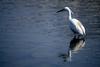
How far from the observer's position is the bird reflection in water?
1446cm

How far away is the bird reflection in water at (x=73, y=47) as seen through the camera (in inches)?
569

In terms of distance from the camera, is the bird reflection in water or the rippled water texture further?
the bird reflection in water

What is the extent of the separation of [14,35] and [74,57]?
3876 millimetres

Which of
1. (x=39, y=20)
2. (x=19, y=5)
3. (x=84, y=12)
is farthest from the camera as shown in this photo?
(x=19, y=5)

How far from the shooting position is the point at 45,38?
16.8 m

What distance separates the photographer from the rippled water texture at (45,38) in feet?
46.1

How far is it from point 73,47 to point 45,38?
5.07 ft

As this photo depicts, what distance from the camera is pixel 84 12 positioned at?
22.9 m

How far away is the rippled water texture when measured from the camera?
553 inches

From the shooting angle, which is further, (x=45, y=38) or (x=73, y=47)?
(x=45, y=38)

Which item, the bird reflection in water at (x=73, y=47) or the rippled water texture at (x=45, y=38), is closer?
the rippled water texture at (x=45, y=38)

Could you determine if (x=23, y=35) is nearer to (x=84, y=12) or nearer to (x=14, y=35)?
(x=14, y=35)

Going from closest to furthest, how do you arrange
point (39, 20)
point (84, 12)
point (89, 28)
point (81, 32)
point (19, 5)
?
point (81, 32), point (89, 28), point (39, 20), point (84, 12), point (19, 5)

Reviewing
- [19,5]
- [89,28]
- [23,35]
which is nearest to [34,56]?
[23,35]
